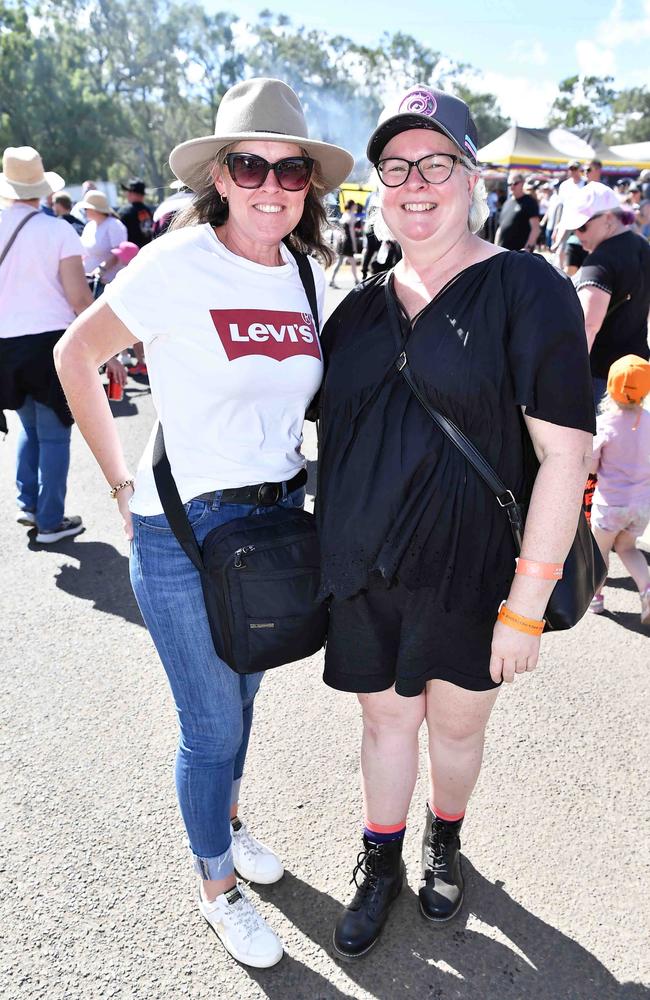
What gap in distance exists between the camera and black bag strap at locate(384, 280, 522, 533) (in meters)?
1.63

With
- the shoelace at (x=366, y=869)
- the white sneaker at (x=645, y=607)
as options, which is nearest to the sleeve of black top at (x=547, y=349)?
the shoelace at (x=366, y=869)

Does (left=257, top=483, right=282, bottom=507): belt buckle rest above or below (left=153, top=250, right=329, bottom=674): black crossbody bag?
above

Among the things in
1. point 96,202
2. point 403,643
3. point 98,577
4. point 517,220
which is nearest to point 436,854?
point 403,643

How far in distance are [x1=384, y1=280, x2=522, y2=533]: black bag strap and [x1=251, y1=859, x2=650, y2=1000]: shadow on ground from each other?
1147 mm

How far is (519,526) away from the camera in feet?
5.50

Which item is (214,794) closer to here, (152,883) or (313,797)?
(152,883)

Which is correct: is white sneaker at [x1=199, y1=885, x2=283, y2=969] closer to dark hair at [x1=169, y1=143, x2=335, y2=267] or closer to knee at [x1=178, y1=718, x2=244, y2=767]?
knee at [x1=178, y1=718, x2=244, y2=767]

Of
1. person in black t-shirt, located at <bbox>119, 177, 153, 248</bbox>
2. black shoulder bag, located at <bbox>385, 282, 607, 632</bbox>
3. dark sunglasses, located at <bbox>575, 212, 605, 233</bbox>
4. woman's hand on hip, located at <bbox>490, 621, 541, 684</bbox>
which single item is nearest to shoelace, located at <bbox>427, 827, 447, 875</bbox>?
woman's hand on hip, located at <bbox>490, 621, 541, 684</bbox>

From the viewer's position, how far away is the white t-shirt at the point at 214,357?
5.33 feet

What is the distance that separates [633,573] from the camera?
3621mm

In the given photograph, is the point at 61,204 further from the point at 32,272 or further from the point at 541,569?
the point at 541,569

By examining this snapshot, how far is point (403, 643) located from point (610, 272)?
8.83 feet

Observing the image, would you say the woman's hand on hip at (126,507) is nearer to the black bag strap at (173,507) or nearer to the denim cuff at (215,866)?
the black bag strap at (173,507)

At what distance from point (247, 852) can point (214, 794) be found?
1.46 ft
